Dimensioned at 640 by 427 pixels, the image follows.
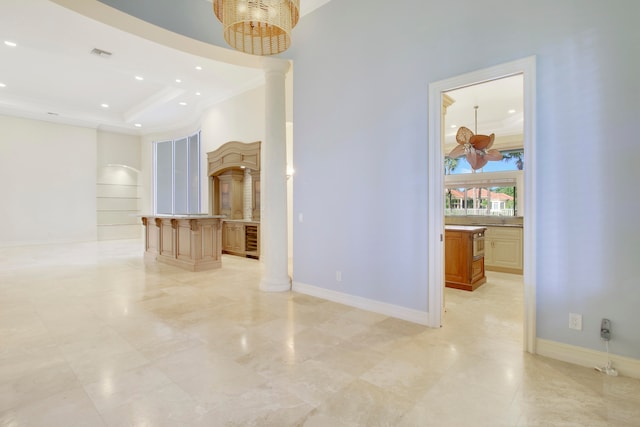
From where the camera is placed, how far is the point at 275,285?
179 inches

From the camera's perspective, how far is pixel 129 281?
510cm

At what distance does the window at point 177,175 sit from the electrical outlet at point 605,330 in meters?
9.20

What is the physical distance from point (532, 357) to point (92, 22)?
6.20 meters

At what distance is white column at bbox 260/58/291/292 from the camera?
4516 millimetres

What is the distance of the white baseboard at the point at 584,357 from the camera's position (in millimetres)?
2260

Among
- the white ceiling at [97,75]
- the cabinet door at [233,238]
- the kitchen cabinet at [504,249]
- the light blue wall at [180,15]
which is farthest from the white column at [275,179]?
the kitchen cabinet at [504,249]

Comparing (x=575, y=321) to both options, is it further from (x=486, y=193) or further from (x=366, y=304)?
(x=486, y=193)

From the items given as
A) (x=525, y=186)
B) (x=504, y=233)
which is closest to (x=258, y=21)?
(x=525, y=186)

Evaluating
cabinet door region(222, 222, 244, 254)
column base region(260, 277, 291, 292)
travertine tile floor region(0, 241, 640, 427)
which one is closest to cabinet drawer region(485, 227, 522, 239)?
travertine tile floor region(0, 241, 640, 427)

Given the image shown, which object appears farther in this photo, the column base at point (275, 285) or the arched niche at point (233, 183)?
the arched niche at point (233, 183)

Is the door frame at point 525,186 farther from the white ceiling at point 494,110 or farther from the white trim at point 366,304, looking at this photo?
the white ceiling at point 494,110

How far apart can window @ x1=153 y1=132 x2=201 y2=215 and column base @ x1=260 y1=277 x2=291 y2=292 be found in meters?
5.84

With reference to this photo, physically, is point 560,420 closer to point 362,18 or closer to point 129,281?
point 362,18

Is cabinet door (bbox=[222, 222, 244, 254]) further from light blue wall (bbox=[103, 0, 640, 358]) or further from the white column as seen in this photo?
light blue wall (bbox=[103, 0, 640, 358])
